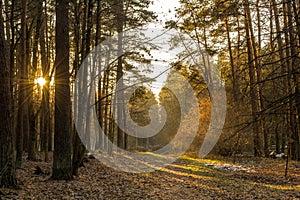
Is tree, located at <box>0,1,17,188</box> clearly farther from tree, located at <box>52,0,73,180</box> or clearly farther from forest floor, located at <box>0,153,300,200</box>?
tree, located at <box>52,0,73,180</box>

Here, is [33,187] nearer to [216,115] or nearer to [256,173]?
[256,173]

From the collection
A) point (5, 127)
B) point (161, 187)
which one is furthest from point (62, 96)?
point (161, 187)

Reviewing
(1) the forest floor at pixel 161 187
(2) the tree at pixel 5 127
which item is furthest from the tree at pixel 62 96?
(2) the tree at pixel 5 127

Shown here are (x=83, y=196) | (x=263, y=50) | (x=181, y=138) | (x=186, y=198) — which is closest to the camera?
(x=263, y=50)

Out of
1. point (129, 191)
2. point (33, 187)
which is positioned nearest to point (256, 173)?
point (129, 191)

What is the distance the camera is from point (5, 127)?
24.7 ft

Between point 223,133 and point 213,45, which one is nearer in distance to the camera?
point 223,133

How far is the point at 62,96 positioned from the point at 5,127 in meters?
2.75

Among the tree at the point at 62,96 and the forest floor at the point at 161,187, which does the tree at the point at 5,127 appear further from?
the tree at the point at 62,96

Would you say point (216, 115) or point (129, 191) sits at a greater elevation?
point (216, 115)

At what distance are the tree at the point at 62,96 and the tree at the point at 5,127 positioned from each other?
7.42 ft

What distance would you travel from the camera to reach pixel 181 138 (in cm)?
2886

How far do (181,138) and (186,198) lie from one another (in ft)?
67.6

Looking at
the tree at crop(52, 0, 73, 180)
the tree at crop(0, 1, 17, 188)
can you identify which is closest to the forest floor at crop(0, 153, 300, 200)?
the tree at crop(0, 1, 17, 188)
